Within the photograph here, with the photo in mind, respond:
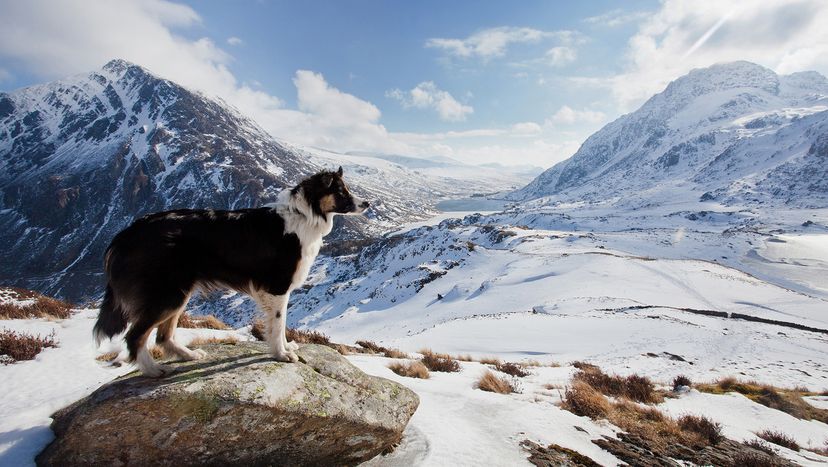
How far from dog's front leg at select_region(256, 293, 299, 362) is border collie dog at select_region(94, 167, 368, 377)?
1cm

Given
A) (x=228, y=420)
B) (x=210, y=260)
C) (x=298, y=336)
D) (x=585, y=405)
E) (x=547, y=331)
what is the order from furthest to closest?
1. (x=547, y=331)
2. (x=298, y=336)
3. (x=585, y=405)
4. (x=210, y=260)
5. (x=228, y=420)

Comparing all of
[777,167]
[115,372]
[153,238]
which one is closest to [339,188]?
[153,238]

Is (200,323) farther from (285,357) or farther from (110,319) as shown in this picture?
(285,357)

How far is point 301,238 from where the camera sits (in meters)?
5.18

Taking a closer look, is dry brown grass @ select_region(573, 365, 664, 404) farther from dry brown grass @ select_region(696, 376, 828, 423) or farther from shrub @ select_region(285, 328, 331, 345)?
shrub @ select_region(285, 328, 331, 345)

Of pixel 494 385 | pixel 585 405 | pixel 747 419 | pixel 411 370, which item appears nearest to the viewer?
pixel 585 405

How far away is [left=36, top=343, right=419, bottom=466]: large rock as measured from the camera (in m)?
3.56

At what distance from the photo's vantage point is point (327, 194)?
5480 millimetres

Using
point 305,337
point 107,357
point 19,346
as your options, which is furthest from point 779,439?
point 19,346

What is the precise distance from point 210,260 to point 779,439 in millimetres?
10427

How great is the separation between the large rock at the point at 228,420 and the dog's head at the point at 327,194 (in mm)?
2127

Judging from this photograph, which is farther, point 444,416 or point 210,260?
point 444,416

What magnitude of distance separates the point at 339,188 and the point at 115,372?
4.73 m

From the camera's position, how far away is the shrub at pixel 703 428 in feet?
21.9
